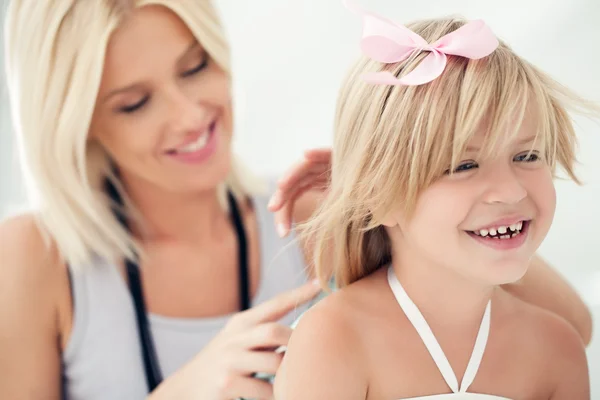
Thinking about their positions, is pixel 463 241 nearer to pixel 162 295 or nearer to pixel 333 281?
pixel 333 281

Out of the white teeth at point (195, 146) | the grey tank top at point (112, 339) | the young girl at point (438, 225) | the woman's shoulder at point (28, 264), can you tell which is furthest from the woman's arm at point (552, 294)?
the woman's shoulder at point (28, 264)

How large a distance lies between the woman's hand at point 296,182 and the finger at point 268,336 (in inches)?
5.4

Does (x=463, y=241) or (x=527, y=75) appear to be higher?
(x=527, y=75)

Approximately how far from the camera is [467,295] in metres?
0.64

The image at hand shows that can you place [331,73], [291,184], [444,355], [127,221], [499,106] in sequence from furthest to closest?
[331,73] < [127,221] < [291,184] < [444,355] < [499,106]

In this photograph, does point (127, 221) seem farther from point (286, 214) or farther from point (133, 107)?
point (286, 214)

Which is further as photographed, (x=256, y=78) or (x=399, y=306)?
(x=256, y=78)

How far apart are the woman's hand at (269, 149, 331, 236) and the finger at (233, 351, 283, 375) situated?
17 cm

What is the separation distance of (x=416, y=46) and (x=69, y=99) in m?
0.54

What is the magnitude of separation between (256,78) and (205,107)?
35 centimetres

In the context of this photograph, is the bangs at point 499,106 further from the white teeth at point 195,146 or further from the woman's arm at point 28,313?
the woman's arm at point 28,313

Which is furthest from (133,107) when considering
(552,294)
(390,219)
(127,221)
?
(552,294)

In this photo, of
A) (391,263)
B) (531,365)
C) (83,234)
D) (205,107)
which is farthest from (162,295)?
(531,365)

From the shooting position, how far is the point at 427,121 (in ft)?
1.81
